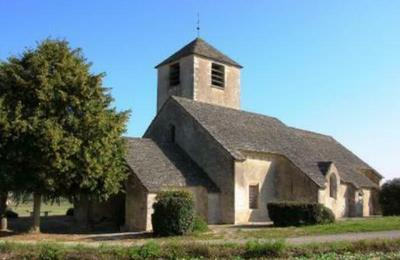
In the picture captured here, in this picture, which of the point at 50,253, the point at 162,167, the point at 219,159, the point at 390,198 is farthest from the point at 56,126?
the point at 390,198

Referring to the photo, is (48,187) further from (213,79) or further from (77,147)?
(213,79)

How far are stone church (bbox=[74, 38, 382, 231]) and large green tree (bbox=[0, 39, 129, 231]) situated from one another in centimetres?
334

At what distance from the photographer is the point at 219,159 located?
33.1m

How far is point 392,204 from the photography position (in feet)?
132

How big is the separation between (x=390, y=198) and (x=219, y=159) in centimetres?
1546

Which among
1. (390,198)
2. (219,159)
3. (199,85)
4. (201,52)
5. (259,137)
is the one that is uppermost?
(201,52)

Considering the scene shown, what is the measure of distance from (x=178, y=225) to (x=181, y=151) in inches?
414

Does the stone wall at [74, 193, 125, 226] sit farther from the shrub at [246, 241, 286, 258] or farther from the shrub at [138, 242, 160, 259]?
the shrub at [246, 241, 286, 258]

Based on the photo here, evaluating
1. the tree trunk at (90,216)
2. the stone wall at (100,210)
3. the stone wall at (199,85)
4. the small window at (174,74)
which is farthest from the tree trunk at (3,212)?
the small window at (174,74)

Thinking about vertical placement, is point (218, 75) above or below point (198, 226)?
above

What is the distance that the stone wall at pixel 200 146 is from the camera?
32.6m

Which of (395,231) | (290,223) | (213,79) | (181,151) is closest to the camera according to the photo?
(395,231)

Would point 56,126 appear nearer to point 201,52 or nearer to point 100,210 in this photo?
point 100,210

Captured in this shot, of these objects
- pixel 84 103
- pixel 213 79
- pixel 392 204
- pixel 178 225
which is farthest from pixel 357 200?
pixel 84 103
